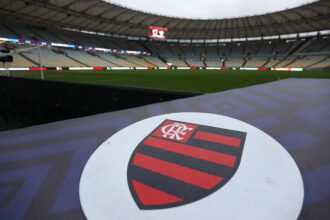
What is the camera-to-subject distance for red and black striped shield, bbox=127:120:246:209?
1395mm

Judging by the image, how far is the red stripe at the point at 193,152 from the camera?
1.78 m

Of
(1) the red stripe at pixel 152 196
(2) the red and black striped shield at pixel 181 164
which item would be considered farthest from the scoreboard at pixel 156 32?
(1) the red stripe at pixel 152 196

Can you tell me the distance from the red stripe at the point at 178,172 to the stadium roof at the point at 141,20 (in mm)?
33450

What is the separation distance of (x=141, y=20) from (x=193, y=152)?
42.2 metres

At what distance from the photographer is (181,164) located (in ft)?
5.70

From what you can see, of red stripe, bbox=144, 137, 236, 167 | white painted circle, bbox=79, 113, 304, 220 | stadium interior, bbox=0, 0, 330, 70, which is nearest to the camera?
white painted circle, bbox=79, 113, 304, 220

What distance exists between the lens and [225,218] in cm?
119

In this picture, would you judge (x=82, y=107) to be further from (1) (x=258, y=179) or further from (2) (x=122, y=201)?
(1) (x=258, y=179)

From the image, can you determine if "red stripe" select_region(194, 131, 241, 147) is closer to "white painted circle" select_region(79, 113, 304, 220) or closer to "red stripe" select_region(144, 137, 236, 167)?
"white painted circle" select_region(79, 113, 304, 220)

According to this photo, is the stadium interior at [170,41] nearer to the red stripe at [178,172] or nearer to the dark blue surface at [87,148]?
the dark blue surface at [87,148]

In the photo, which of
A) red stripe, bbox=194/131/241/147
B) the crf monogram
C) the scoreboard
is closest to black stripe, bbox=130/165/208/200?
the crf monogram

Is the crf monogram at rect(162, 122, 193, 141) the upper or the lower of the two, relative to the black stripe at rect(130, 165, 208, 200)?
upper

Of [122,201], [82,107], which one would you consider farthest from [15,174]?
[82,107]

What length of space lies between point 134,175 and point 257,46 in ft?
192
